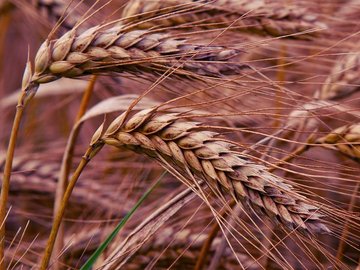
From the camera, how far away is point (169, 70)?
1496mm

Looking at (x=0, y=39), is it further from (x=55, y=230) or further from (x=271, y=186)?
(x=271, y=186)

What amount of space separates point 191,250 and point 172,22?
1.74 ft

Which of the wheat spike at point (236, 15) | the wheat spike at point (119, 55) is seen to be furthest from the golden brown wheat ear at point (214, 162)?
the wheat spike at point (236, 15)

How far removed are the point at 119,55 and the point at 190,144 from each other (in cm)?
23

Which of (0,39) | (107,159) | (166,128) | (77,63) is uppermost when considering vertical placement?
(77,63)

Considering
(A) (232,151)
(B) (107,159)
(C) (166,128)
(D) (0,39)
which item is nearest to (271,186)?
(A) (232,151)

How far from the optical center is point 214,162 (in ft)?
4.50

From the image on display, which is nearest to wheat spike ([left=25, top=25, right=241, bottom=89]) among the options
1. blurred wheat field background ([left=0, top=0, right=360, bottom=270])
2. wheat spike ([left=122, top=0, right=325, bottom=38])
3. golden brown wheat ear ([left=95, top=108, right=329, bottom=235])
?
blurred wheat field background ([left=0, top=0, right=360, bottom=270])

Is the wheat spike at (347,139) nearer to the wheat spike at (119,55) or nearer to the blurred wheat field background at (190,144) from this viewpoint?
the blurred wheat field background at (190,144)

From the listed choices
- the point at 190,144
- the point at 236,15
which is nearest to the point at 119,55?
the point at 190,144

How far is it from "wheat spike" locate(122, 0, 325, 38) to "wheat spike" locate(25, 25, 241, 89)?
24 cm

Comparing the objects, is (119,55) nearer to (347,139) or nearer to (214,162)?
(214,162)

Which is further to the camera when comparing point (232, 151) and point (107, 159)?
point (107, 159)

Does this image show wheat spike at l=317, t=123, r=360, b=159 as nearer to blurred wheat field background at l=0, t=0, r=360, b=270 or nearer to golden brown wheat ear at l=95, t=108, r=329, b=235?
blurred wheat field background at l=0, t=0, r=360, b=270
